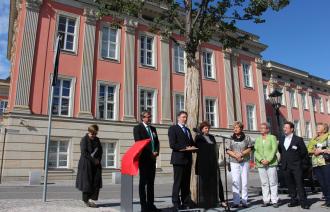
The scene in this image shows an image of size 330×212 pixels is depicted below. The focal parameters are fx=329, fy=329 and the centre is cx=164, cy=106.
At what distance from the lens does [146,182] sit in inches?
261

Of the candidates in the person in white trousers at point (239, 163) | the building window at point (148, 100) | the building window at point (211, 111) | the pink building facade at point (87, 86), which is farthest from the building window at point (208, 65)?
the person in white trousers at point (239, 163)

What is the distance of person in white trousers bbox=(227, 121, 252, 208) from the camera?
7.67m

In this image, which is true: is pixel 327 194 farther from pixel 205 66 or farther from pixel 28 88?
pixel 205 66

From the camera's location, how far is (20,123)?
1792 centimetres

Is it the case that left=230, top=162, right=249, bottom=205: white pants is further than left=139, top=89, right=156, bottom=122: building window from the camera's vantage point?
No

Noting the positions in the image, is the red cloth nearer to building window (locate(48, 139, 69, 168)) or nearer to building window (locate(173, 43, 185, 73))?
building window (locate(48, 139, 69, 168))

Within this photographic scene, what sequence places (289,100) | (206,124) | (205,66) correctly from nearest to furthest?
(206,124) → (205,66) → (289,100)

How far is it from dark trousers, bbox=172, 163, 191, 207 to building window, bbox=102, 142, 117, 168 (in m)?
14.8

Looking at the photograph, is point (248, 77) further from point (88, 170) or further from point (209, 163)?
point (88, 170)

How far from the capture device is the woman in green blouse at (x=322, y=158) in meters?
7.65

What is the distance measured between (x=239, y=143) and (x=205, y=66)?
20.9 m

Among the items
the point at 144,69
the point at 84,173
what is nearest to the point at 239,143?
the point at 84,173

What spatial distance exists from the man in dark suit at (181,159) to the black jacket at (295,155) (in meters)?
2.74

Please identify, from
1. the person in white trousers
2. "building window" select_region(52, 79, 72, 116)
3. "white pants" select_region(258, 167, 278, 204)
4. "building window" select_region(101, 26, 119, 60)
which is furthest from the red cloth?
A: "building window" select_region(101, 26, 119, 60)
